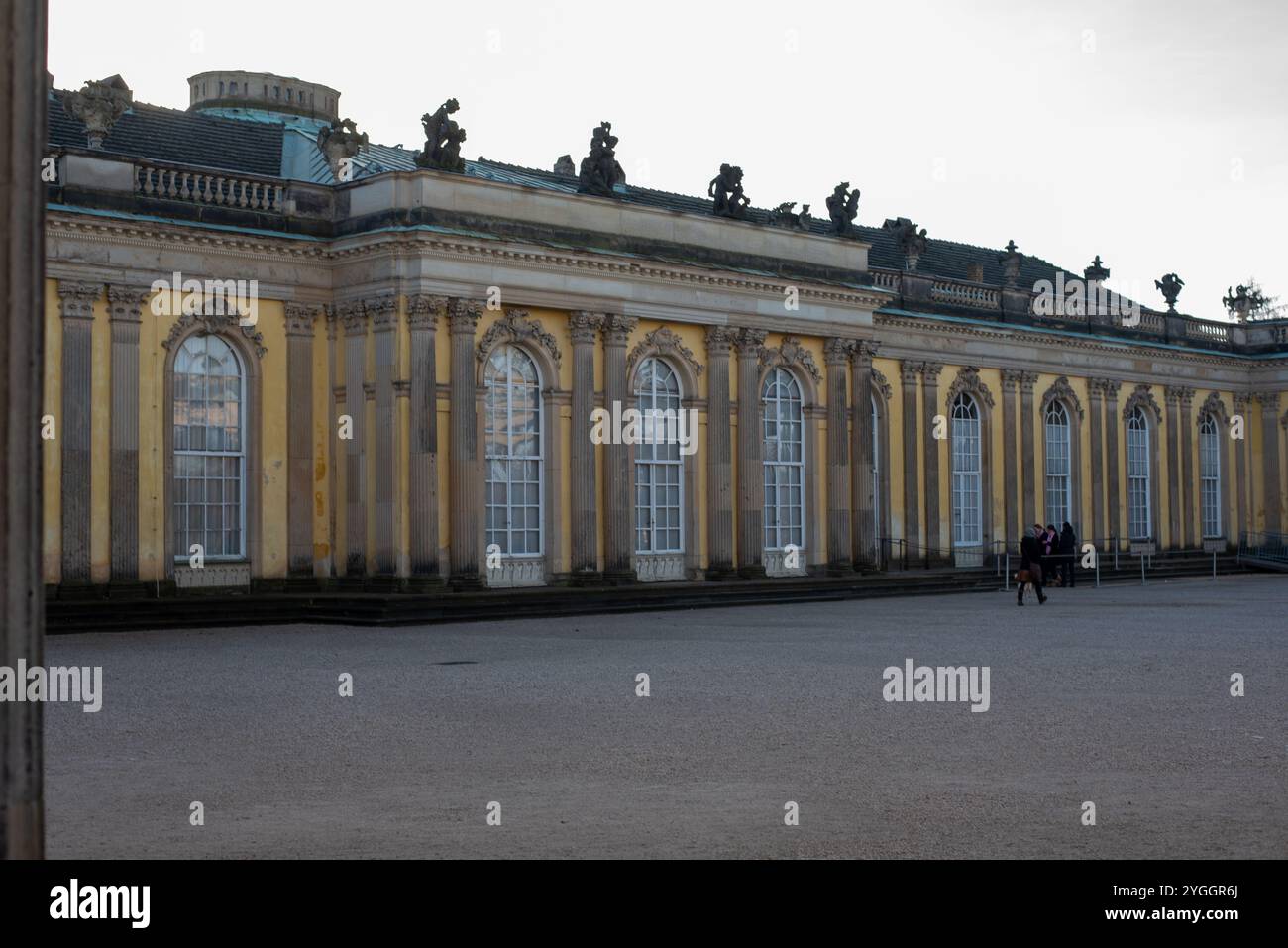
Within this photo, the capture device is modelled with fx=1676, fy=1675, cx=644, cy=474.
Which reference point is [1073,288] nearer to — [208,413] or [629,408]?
[629,408]

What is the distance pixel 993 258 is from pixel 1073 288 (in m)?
2.52

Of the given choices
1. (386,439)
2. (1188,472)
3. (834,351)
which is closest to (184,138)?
(386,439)

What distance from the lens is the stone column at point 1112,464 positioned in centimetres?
4397

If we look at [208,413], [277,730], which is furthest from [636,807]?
[208,413]

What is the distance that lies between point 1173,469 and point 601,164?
2242 centimetres

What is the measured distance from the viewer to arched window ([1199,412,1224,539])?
4775 cm

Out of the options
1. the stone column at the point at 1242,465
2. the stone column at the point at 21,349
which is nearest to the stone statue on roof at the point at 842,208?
the stone column at the point at 1242,465

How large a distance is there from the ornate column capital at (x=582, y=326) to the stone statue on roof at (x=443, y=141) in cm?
337

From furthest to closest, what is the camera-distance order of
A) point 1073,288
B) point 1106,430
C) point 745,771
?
point 1073,288 < point 1106,430 < point 745,771

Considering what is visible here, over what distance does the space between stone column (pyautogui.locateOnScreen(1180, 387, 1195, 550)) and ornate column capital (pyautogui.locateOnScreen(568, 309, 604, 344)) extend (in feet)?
75.3

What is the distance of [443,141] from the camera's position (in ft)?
92.8

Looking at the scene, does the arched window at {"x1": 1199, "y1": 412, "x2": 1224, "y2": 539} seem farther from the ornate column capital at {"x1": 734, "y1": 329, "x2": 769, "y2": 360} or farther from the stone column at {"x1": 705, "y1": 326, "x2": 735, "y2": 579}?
the stone column at {"x1": 705, "y1": 326, "x2": 735, "y2": 579}

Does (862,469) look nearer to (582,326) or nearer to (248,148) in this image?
(582,326)

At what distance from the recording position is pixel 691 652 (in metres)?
19.1
